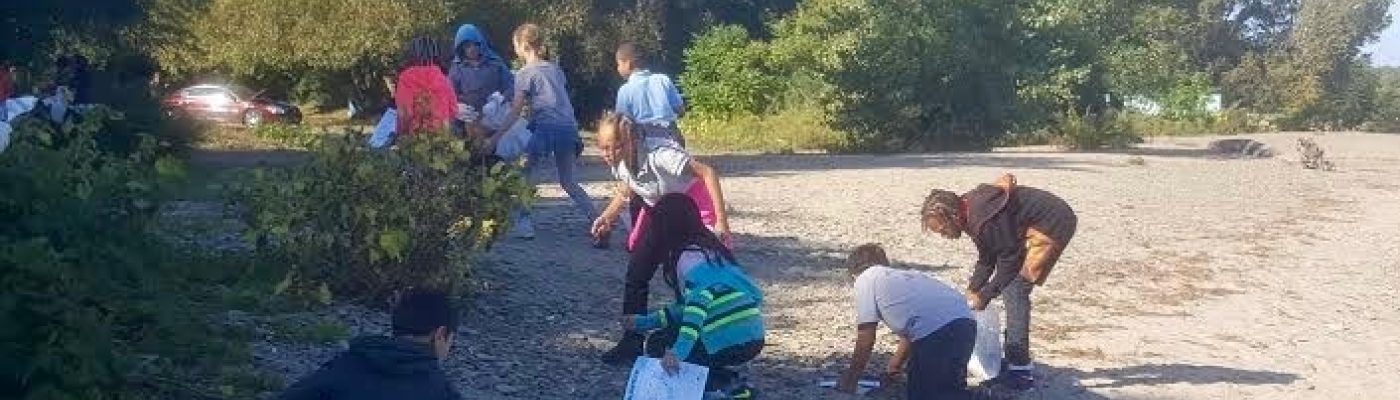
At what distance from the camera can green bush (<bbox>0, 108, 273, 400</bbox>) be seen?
4.64 m

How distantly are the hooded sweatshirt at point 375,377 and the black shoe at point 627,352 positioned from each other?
3.36m

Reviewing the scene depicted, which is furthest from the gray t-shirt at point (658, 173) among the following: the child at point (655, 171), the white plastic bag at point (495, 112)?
the white plastic bag at point (495, 112)

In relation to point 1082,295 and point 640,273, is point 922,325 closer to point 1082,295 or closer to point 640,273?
point 640,273

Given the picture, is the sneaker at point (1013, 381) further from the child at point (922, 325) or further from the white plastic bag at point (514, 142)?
the white plastic bag at point (514, 142)

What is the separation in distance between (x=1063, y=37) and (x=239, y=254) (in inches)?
1119

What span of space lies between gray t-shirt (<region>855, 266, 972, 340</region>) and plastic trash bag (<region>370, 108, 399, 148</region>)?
258 centimetres

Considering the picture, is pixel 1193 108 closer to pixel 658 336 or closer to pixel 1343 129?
pixel 1343 129

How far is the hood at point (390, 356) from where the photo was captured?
14.3ft

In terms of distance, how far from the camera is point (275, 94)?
153ft

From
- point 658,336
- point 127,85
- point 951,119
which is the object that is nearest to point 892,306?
point 658,336

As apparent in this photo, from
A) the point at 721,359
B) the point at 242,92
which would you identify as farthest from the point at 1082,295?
the point at 242,92

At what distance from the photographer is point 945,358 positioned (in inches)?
280

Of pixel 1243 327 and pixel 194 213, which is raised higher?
pixel 194 213

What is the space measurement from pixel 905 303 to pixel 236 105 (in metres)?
37.3
